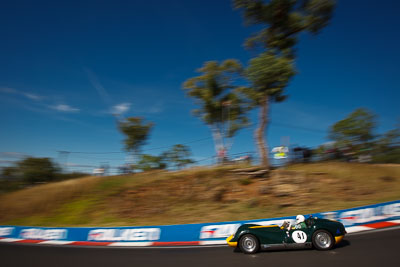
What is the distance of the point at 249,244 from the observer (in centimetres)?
701

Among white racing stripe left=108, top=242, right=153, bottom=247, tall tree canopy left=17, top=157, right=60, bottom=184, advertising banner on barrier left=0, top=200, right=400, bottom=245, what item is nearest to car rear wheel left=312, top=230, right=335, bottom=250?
advertising banner on barrier left=0, top=200, right=400, bottom=245

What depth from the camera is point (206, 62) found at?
24656 mm

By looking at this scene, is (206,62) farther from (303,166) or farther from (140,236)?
(140,236)

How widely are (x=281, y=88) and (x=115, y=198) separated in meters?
15.1

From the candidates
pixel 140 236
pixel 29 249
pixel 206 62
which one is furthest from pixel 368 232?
pixel 206 62

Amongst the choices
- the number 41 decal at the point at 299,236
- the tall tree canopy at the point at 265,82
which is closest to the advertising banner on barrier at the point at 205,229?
the number 41 decal at the point at 299,236

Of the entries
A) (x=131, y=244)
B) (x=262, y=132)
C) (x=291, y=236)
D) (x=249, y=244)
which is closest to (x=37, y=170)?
(x=131, y=244)

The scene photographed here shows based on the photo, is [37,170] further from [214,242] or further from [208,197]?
[214,242]

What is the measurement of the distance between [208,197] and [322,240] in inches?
383

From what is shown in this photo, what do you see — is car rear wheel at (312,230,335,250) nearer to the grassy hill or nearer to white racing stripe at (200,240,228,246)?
white racing stripe at (200,240,228,246)

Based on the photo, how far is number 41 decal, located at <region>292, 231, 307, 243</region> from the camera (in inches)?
261

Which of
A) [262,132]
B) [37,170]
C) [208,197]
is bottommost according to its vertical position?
[208,197]

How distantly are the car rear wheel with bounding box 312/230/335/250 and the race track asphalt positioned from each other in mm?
170

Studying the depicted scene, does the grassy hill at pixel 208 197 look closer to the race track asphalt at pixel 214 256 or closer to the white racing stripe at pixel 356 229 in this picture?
the white racing stripe at pixel 356 229
